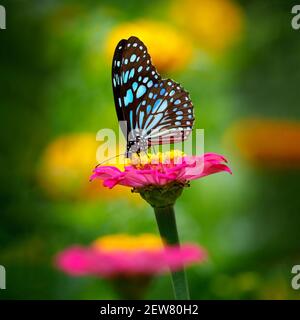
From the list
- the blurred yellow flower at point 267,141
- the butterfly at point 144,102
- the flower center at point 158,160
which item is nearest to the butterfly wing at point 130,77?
the butterfly at point 144,102

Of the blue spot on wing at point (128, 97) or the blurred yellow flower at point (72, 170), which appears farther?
the blurred yellow flower at point (72, 170)

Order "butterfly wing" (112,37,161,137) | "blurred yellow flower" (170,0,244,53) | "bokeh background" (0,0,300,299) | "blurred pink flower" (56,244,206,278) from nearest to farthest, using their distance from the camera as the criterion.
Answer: "blurred pink flower" (56,244,206,278)
"butterfly wing" (112,37,161,137)
"bokeh background" (0,0,300,299)
"blurred yellow flower" (170,0,244,53)

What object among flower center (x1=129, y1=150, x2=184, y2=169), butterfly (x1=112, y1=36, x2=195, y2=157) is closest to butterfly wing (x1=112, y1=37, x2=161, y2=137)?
butterfly (x1=112, y1=36, x2=195, y2=157)

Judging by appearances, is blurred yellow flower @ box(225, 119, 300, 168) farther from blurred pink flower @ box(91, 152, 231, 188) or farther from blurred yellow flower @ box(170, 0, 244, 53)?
blurred pink flower @ box(91, 152, 231, 188)

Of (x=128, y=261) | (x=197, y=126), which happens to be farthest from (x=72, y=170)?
(x=128, y=261)

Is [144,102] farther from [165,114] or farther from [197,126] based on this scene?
[197,126]

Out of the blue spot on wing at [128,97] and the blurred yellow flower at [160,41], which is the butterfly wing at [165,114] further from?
the blurred yellow flower at [160,41]
